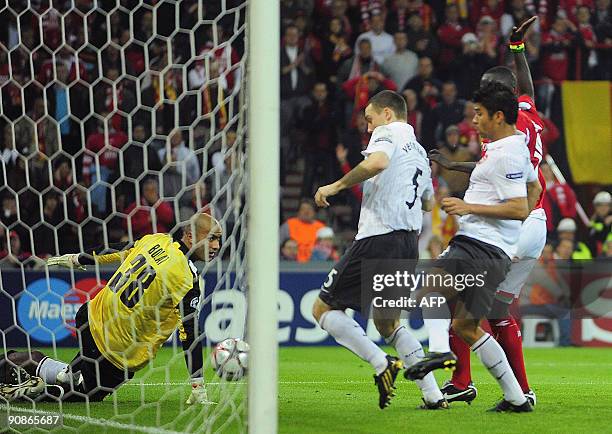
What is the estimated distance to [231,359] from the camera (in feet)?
20.3

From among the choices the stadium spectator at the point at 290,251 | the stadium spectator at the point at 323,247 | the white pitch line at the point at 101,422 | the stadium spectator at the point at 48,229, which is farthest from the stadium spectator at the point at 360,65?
the white pitch line at the point at 101,422

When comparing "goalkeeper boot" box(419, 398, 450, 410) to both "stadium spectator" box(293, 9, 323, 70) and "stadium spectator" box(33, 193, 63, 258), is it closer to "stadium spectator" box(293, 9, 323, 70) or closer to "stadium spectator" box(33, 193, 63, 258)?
"stadium spectator" box(33, 193, 63, 258)

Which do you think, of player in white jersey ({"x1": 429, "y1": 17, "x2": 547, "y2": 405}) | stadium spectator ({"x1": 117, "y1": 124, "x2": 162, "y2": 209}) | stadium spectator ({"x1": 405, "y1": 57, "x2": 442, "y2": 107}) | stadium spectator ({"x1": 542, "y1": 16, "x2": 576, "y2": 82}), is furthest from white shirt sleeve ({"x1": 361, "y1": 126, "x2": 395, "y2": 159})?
stadium spectator ({"x1": 542, "y1": 16, "x2": 576, "y2": 82})

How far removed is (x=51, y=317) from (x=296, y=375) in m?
3.25

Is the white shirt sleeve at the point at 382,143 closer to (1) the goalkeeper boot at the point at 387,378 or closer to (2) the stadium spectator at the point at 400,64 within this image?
(1) the goalkeeper boot at the point at 387,378

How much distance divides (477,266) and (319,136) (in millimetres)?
8400

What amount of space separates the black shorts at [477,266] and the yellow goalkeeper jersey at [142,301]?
156cm

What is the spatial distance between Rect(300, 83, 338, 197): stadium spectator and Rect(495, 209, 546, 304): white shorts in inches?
279

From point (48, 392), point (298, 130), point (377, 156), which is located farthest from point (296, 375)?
point (298, 130)

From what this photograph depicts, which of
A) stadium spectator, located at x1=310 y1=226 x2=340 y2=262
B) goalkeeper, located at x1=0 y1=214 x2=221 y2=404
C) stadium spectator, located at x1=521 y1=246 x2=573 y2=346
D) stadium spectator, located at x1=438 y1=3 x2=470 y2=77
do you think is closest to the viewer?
goalkeeper, located at x1=0 y1=214 x2=221 y2=404

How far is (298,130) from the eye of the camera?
46.8ft

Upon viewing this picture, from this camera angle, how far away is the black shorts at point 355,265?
6238 millimetres

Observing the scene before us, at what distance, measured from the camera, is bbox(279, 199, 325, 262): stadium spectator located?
13.0m

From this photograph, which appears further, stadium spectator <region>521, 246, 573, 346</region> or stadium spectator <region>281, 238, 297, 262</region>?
stadium spectator <region>281, 238, 297, 262</region>
